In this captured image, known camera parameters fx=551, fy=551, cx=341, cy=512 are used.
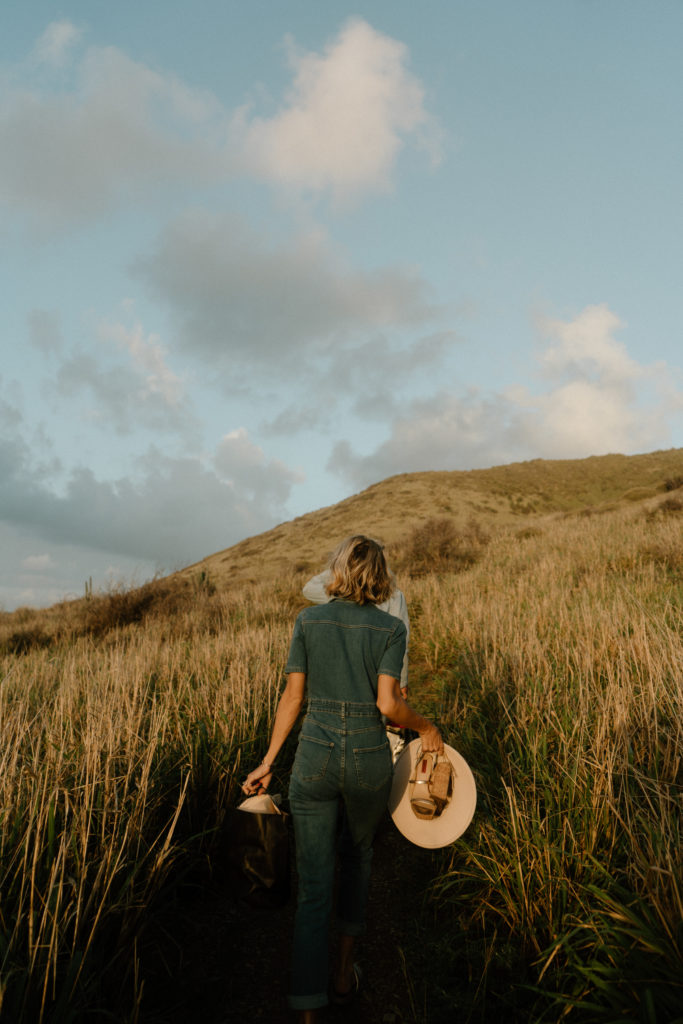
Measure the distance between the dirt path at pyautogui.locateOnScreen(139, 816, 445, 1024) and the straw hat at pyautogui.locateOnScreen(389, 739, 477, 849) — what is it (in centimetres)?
67

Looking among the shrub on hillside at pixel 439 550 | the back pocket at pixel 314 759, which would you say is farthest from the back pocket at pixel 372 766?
the shrub on hillside at pixel 439 550

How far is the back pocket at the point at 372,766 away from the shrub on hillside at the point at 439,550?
13199 mm

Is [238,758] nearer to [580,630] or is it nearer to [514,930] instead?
[514,930]

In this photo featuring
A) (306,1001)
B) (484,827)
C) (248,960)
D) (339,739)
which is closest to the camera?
(306,1001)

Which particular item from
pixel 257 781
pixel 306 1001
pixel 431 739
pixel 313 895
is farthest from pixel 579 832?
pixel 257 781

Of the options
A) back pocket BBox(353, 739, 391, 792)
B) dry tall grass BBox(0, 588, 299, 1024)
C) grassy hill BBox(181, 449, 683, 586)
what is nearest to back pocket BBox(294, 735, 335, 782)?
back pocket BBox(353, 739, 391, 792)

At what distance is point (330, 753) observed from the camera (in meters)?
2.23

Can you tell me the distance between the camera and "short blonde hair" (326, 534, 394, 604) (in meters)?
2.38

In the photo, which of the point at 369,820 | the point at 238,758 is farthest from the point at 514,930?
the point at 238,758

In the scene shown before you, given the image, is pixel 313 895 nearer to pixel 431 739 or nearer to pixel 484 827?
pixel 431 739

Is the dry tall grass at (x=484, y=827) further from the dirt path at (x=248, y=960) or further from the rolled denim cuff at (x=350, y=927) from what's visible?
the rolled denim cuff at (x=350, y=927)

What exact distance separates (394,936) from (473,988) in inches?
25.3

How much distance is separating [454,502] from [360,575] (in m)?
42.0

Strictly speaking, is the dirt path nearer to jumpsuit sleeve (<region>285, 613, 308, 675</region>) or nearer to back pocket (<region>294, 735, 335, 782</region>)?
back pocket (<region>294, 735, 335, 782</region>)
